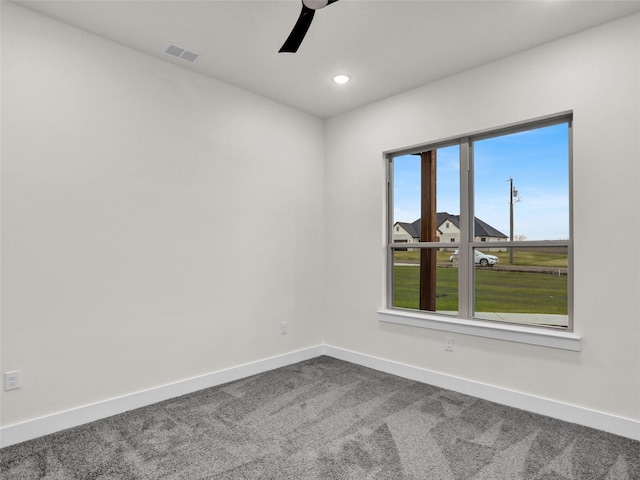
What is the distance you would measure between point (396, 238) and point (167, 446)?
8.75ft

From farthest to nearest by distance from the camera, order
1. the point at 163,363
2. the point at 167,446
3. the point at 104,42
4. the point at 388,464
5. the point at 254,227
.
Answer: the point at 254,227 < the point at 163,363 < the point at 104,42 < the point at 167,446 < the point at 388,464

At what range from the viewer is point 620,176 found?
252 centimetres

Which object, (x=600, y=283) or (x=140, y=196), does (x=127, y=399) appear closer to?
(x=140, y=196)

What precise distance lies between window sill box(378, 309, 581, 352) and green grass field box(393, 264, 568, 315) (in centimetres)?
16

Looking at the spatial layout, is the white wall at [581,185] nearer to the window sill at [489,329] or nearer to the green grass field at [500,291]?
the window sill at [489,329]

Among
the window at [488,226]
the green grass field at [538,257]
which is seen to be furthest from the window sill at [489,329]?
the green grass field at [538,257]

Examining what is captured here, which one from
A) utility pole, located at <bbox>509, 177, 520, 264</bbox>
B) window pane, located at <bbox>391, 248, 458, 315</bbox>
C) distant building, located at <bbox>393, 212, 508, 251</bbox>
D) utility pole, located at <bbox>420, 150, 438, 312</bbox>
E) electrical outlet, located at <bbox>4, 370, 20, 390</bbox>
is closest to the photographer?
electrical outlet, located at <bbox>4, 370, 20, 390</bbox>

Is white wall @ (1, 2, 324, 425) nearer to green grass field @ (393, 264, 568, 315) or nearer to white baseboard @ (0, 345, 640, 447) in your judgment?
white baseboard @ (0, 345, 640, 447)

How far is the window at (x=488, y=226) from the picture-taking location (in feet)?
9.59

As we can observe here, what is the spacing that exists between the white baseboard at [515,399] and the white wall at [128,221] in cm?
107

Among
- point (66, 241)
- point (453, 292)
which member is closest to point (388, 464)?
point (453, 292)

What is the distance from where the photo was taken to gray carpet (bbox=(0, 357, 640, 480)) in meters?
2.08

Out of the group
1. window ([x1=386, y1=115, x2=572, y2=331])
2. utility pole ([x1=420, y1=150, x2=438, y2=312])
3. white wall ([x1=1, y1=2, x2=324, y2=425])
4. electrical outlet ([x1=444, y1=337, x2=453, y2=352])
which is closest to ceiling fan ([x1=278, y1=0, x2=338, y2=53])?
white wall ([x1=1, y1=2, x2=324, y2=425])

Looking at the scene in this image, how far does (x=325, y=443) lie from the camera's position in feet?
7.80
